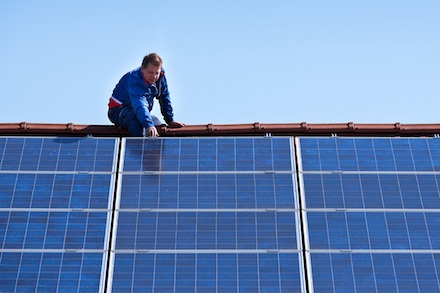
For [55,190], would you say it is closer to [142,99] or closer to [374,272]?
[142,99]

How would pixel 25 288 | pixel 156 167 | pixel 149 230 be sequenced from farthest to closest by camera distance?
pixel 156 167 → pixel 149 230 → pixel 25 288

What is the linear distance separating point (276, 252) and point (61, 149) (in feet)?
18.2

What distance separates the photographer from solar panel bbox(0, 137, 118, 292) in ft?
42.8

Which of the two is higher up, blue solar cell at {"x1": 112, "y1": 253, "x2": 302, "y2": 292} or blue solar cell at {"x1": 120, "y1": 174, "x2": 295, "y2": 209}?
blue solar cell at {"x1": 120, "y1": 174, "x2": 295, "y2": 209}

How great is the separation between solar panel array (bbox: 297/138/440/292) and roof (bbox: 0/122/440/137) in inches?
36.3

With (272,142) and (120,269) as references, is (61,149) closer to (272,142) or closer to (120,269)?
(120,269)

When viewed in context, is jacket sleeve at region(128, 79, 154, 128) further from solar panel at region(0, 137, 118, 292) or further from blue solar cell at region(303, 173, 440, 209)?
blue solar cell at region(303, 173, 440, 209)

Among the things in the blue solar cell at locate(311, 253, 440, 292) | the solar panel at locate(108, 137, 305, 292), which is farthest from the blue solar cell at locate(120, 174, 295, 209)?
the blue solar cell at locate(311, 253, 440, 292)

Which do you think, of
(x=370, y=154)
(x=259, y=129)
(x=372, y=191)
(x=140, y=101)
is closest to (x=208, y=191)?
(x=259, y=129)

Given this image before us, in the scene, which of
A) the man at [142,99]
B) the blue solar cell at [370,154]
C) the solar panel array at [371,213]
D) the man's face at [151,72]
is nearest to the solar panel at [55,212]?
the man at [142,99]

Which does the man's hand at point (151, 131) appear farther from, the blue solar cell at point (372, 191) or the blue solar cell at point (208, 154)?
the blue solar cell at point (372, 191)

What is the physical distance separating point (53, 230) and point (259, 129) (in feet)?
18.4

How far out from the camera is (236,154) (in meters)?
15.2

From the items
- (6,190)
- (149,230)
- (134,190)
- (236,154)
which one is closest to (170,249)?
(149,230)
